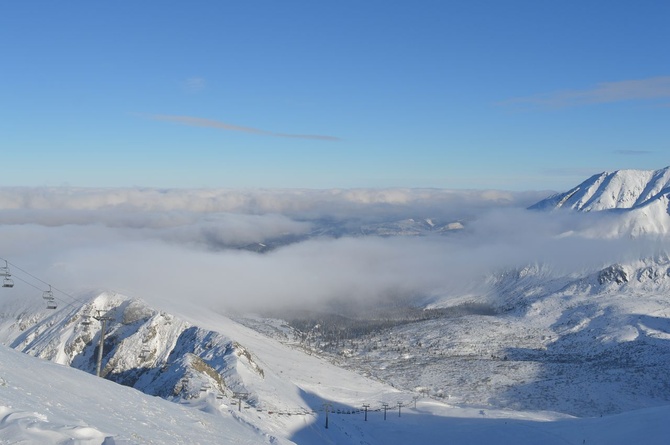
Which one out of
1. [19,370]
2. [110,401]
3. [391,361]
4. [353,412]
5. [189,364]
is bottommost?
[391,361]

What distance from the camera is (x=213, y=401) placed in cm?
4916

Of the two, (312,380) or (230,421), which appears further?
(312,380)

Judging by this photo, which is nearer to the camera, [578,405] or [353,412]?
[353,412]

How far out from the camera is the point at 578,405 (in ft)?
346

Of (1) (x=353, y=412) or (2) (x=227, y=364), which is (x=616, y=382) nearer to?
(1) (x=353, y=412)

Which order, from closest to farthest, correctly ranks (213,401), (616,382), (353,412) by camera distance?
(213,401)
(353,412)
(616,382)

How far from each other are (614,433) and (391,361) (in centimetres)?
9164

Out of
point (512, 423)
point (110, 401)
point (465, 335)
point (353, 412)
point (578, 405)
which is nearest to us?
point (110, 401)

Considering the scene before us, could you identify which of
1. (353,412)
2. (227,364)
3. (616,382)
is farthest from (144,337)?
(616,382)

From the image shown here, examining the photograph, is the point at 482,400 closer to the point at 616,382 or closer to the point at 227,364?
the point at 616,382

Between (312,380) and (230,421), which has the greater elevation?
(230,421)

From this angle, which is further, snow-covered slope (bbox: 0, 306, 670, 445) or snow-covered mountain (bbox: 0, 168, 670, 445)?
snow-covered mountain (bbox: 0, 168, 670, 445)

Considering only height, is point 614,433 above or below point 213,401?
below

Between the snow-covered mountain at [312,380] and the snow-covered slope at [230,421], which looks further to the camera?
the snow-covered mountain at [312,380]
